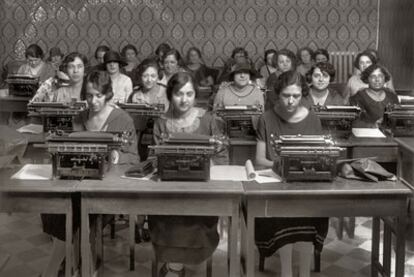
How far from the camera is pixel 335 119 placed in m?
4.98

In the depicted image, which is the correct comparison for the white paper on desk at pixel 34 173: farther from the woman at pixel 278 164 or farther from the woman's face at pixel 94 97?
the woman at pixel 278 164

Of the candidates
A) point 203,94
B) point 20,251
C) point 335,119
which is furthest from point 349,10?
point 20,251

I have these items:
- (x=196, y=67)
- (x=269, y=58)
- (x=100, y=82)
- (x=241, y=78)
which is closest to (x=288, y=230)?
(x=100, y=82)

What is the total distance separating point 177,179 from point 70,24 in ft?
26.7

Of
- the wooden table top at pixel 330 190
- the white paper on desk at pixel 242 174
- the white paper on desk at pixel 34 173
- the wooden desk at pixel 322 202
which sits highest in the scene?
the white paper on desk at pixel 34 173

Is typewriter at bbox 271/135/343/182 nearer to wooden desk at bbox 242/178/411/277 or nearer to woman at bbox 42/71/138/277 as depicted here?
wooden desk at bbox 242/178/411/277

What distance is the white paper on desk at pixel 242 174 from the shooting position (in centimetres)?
357

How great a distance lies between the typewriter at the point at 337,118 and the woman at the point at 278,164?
1.59 ft

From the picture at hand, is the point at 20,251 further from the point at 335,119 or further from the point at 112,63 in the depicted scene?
the point at 112,63

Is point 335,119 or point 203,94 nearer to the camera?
point 335,119

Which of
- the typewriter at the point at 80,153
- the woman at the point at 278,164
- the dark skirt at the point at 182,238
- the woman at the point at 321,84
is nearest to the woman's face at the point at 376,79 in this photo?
the woman at the point at 321,84

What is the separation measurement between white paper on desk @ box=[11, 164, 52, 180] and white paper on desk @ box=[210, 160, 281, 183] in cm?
97

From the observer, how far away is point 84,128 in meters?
4.44

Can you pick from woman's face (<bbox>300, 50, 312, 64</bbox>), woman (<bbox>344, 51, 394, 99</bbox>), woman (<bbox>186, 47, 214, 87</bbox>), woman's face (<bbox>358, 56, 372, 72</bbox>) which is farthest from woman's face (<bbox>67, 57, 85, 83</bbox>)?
woman's face (<bbox>300, 50, 312, 64</bbox>)
